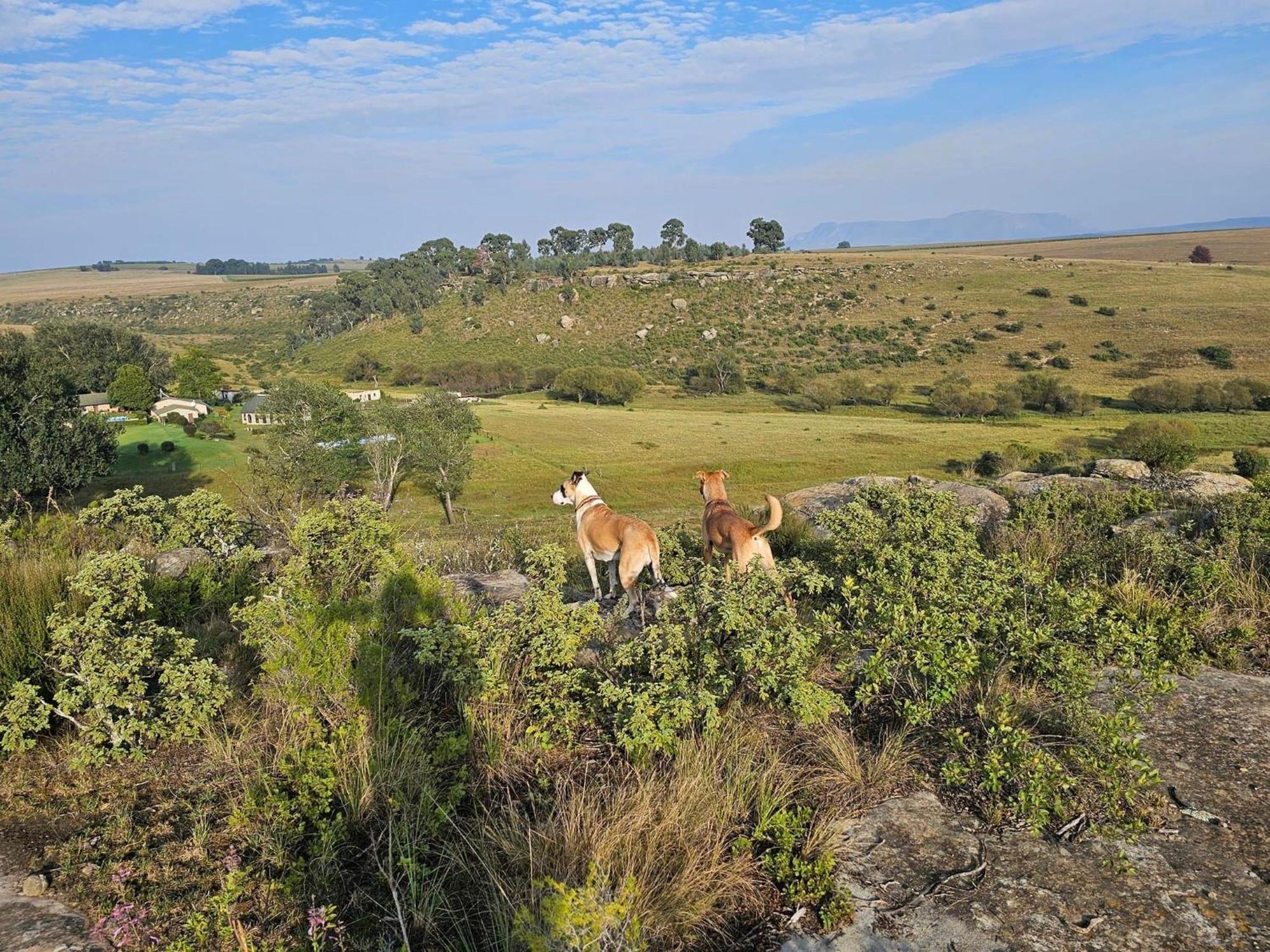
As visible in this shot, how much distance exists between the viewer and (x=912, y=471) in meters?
49.1

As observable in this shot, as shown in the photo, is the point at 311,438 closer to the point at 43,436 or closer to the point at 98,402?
the point at 43,436

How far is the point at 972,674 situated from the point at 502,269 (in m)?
164

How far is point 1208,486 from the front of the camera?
15.6 m

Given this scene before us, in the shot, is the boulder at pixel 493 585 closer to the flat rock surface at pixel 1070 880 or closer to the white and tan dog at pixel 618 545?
the white and tan dog at pixel 618 545

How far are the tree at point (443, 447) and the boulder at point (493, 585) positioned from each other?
129 feet

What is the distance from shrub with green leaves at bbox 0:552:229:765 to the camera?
15.5 ft

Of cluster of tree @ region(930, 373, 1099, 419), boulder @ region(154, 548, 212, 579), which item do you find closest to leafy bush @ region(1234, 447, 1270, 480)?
boulder @ region(154, 548, 212, 579)

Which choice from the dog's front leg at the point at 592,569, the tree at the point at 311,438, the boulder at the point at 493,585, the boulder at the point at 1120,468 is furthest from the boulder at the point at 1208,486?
the tree at the point at 311,438

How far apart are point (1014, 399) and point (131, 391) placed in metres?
104

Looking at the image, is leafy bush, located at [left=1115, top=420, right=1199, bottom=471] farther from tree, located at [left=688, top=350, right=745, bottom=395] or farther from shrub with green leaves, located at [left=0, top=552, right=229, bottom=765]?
tree, located at [left=688, top=350, right=745, bottom=395]

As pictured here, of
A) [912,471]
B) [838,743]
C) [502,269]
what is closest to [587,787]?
[838,743]

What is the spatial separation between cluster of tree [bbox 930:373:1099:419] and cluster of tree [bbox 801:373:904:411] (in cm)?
696

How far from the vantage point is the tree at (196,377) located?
99750 mm

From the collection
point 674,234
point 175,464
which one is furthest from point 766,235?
point 175,464
